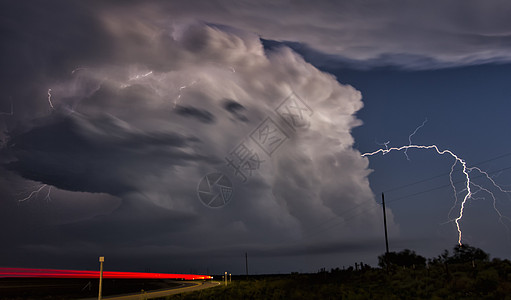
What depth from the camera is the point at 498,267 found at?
38.4 meters

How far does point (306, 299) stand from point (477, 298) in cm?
1103

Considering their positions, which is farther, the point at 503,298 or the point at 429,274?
the point at 429,274

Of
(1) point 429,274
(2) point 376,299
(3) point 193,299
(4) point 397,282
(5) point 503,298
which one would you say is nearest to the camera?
(5) point 503,298

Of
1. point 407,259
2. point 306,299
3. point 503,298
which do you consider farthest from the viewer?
point 407,259

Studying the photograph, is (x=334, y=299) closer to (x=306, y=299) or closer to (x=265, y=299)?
(x=306, y=299)

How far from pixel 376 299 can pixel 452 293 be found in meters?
5.54

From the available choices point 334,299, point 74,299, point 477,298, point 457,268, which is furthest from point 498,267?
point 74,299

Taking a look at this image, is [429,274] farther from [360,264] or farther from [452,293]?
[360,264]

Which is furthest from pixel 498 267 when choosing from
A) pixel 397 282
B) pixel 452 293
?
pixel 452 293

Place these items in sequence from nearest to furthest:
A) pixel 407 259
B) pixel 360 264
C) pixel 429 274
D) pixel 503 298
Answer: pixel 503 298, pixel 429 274, pixel 360 264, pixel 407 259

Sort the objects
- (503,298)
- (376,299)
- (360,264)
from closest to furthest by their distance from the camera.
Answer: (503,298), (376,299), (360,264)

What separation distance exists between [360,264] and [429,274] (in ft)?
93.4

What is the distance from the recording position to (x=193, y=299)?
32.5m

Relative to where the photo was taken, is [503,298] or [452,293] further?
[452,293]
